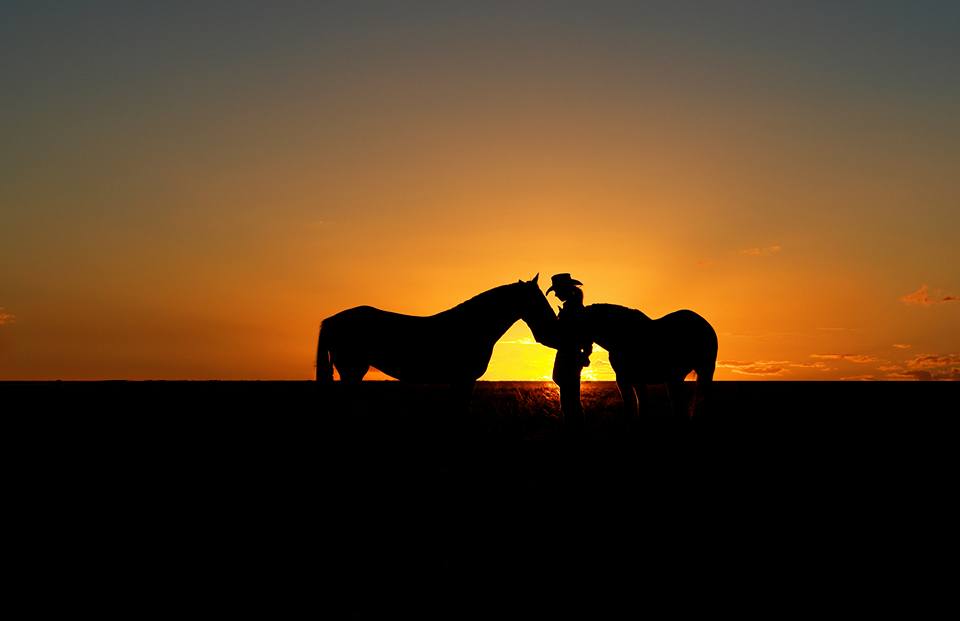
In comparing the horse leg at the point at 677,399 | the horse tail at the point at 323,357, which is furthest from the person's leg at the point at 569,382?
the horse tail at the point at 323,357

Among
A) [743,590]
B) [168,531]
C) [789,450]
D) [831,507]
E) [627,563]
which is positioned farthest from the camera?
[789,450]

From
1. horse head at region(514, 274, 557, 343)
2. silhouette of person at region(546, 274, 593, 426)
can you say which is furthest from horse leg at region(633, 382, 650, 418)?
horse head at region(514, 274, 557, 343)

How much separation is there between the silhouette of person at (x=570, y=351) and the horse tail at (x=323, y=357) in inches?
163

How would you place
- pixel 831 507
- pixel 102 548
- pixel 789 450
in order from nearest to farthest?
pixel 102 548, pixel 831 507, pixel 789 450

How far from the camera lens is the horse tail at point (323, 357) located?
1338cm

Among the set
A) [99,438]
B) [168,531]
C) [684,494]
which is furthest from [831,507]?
[99,438]

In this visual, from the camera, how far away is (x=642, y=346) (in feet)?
41.2

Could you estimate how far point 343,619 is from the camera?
4.59 meters

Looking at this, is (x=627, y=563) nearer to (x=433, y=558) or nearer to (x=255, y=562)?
(x=433, y=558)

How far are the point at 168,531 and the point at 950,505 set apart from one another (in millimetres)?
8074

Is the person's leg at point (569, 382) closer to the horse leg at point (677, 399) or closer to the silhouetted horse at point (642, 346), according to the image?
the silhouetted horse at point (642, 346)

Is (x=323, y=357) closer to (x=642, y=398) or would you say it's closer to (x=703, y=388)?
(x=642, y=398)

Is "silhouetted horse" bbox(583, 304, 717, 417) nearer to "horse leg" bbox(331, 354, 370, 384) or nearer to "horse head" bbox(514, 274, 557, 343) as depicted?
"horse head" bbox(514, 274, 557, 343)

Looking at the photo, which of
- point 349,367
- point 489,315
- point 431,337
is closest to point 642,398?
point 489,315
